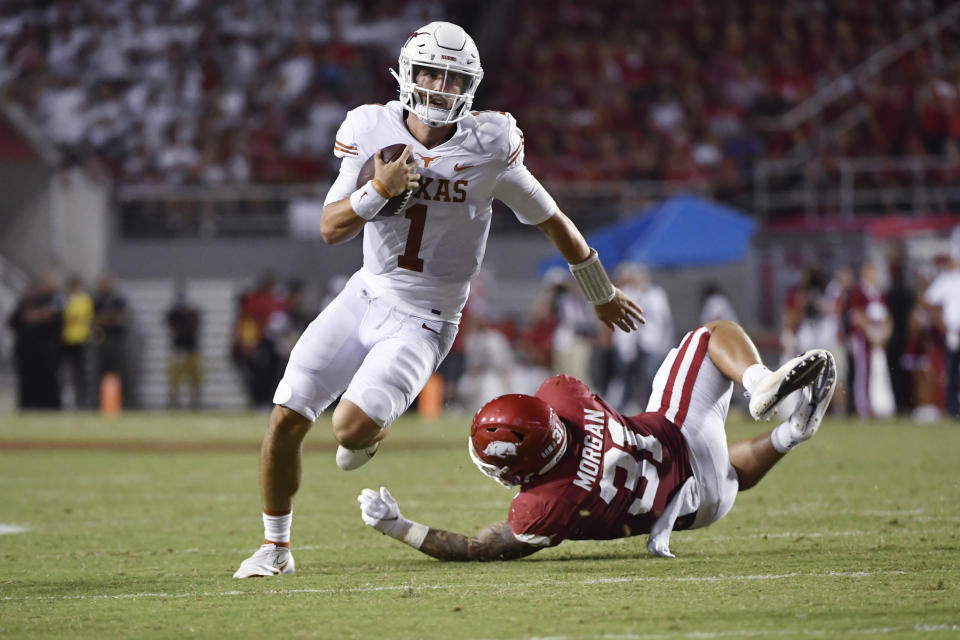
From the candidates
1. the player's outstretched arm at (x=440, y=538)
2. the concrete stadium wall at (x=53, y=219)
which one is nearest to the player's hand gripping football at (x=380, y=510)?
the player's outstretched arm at (x=440, y=538)

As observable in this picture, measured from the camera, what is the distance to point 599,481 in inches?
197

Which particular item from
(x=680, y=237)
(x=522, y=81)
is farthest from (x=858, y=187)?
(x=522, y=81)

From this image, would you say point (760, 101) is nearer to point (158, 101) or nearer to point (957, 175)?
point (957, 175)

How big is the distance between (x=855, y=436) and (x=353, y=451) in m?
7.79

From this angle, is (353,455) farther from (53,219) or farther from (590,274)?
(53,219)

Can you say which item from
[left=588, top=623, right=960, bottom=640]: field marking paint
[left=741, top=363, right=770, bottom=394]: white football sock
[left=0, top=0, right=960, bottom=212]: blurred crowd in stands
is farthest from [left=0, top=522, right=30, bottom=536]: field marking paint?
[left=0, top=0, right=960, bottom=212]: blurred crowd in stands

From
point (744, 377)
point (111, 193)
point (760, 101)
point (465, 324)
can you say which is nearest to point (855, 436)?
point (465, 324)

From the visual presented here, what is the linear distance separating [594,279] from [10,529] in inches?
122

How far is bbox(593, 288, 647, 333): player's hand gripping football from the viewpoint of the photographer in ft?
19.1

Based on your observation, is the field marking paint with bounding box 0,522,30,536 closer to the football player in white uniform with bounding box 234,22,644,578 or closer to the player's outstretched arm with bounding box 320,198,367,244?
the football player in white uniform with bounding box 234,22,644,578

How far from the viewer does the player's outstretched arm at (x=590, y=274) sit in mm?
5609

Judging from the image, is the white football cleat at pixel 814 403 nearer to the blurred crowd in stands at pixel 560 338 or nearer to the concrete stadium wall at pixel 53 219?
the blurred crowd in stands at pixel 560 338

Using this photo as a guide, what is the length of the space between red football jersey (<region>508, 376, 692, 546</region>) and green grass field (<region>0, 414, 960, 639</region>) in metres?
0.17

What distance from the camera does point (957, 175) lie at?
57.1ft
